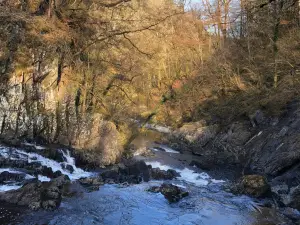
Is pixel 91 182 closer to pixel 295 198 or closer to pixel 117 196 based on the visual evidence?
pixel 117 196

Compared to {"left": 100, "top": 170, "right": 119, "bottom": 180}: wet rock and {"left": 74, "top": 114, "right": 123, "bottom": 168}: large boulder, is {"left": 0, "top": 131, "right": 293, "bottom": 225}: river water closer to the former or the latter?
{"left": 100, "top": 170, "right": 119, "bottom": 180}: wet rock

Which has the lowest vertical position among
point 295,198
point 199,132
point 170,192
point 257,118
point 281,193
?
point 170,192

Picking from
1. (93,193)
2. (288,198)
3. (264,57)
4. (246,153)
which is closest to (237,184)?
(288,198)

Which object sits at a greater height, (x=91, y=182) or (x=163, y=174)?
(x=91, y=182)

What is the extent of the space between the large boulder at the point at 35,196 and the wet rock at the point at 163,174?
452 cm

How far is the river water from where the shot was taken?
28.5ft

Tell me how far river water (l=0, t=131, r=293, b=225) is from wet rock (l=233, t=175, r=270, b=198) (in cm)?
34

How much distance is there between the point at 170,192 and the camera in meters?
11.0

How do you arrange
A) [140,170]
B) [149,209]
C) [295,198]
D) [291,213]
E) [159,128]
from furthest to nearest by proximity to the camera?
1. [159,128]
2. [140,170]
3. [295,198]
4. [149,209]
5. [291,213]

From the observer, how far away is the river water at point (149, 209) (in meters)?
8.68

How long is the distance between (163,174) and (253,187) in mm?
3967

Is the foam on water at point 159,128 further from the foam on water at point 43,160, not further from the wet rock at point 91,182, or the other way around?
the wet rock at point 91,182

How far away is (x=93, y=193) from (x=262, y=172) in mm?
7803

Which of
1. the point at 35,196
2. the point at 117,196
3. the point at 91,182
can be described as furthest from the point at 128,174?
the point at 35,196
